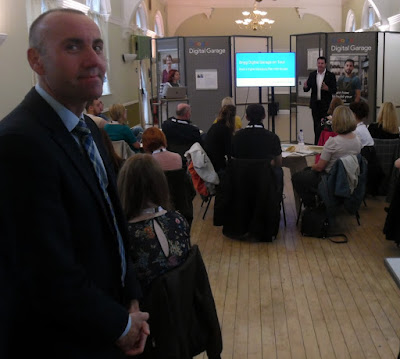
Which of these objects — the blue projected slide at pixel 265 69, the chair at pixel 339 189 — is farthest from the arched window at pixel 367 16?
the chair at pixel 339 189

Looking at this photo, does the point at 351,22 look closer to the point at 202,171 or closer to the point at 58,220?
the point at 202,171

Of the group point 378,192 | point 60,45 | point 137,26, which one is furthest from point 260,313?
point 137,26

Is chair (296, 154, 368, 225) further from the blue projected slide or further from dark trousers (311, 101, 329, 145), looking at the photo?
the blue projected slide

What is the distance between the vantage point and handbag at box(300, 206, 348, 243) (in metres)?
4.83

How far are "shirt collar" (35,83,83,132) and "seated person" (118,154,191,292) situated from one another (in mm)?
806

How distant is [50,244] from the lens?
1.13 m

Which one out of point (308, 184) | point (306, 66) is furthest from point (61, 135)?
point (306, 66)

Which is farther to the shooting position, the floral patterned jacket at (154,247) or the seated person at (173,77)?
the seated person at (173,77)

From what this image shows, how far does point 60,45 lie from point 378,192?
5.39m

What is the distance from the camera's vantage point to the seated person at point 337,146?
470cm

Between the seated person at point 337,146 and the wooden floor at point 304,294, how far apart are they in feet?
1.79

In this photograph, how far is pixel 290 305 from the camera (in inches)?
138

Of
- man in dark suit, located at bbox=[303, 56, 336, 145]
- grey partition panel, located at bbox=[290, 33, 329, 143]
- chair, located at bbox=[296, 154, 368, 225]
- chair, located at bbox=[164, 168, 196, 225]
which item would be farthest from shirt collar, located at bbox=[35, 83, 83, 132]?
grey partition panel, located at bbox=[290, 33, 329, 143]

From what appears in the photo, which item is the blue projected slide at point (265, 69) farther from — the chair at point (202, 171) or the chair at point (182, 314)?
the chair at point (182, 314)
